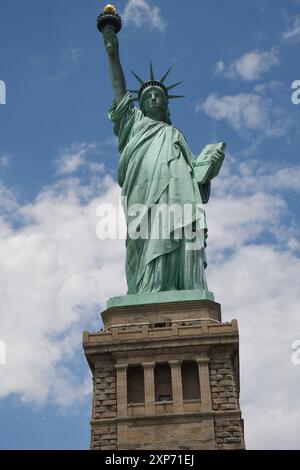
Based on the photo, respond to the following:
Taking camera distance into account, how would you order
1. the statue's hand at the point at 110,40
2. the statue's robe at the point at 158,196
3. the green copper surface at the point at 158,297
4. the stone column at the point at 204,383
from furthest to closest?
the statue's hand at the point at 110,40 < the statue's robe at the point at 158,196 < the green copper surface at the point at 158,297 < the stone column at the point at 204,383

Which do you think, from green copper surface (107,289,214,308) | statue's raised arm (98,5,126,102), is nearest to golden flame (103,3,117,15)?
statue's raised arm (98,5,126,102)

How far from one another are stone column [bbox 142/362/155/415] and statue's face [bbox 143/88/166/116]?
12.7 metres

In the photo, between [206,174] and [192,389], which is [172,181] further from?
[192,389]

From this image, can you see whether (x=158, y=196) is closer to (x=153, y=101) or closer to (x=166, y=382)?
(x=153, y=101)

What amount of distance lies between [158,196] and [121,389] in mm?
8233

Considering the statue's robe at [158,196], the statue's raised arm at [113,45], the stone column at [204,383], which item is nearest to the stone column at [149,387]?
the stone column at [204,383]

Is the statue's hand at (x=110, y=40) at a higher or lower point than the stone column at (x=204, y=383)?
higher

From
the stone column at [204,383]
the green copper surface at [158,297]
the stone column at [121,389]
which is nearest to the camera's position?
the stone column at [204,383]

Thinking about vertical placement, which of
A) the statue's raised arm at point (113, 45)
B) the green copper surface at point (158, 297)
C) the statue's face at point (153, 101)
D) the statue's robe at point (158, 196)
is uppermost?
the statue's raised arm at point (113, 45)

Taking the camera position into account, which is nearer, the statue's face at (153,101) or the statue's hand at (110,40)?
the statue's hand at (110,40)

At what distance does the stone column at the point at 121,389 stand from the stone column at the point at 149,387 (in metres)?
0.65

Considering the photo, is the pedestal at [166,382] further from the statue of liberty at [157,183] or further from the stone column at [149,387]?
the statue of liberty at [157,183]

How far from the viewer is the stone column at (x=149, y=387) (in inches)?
991

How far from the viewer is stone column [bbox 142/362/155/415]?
25.2m
